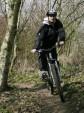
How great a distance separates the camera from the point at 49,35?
26.4 ft

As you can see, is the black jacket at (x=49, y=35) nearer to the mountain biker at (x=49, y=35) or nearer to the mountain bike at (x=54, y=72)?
the mountain biker at (x=49, y=35)

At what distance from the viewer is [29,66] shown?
18.6 metres

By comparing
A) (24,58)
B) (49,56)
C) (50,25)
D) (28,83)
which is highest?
(50,25)

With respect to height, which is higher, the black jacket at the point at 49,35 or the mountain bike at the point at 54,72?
the black jacket at the point at 49,35

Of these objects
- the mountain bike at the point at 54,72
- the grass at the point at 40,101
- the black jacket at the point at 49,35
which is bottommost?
the grass at the point at 40,101

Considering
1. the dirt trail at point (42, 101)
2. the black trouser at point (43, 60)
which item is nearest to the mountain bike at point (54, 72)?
the black trouser at point (43, 60)

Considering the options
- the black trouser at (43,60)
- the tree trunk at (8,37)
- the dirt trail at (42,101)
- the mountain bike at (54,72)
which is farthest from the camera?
the tree trunk at (8,37)

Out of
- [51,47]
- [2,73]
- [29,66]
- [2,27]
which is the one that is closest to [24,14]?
[2,27]

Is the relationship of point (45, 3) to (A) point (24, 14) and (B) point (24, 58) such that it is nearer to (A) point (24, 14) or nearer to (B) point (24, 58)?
(A) point (24, 14)

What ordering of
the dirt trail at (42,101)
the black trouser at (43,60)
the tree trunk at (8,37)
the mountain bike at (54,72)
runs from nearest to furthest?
the dirt trail at (42,101)
the mountain bike at (54,72)
the black trouser at (43,60)
the tree trunk at (8,37)

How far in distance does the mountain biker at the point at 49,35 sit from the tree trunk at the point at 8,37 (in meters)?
1.75

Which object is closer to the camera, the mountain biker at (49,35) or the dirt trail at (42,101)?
the dirt trail at (42,101)

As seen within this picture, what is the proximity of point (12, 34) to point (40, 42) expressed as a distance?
190cm

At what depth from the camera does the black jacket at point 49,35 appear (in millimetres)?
7914
